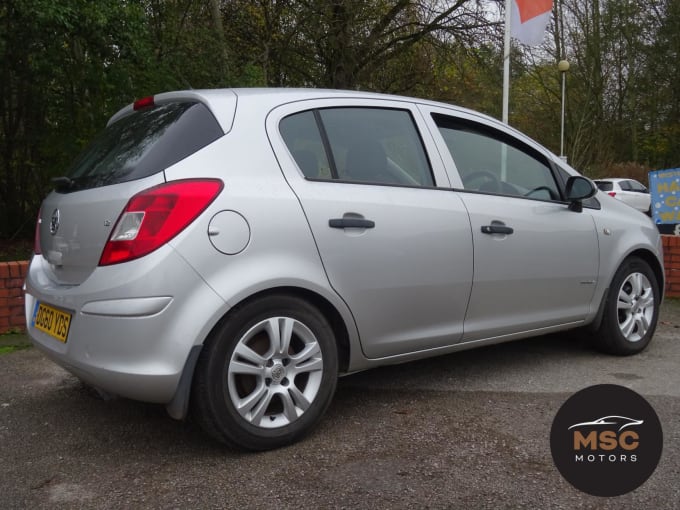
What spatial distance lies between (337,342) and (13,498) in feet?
4.82

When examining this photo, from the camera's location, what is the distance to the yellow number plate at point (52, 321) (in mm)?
2809

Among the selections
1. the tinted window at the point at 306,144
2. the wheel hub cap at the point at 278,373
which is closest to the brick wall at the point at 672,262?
the tinted window at the point at 306,144

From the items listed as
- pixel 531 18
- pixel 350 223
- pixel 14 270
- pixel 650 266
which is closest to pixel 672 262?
pixel 650 266

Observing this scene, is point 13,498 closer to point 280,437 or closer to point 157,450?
point 157,450

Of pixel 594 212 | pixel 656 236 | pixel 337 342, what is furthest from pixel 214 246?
pixel 656 236

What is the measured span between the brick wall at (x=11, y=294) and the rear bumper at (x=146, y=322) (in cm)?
267

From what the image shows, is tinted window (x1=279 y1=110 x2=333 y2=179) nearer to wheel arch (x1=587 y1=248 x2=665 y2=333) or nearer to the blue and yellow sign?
wheel arch (x1=587 y1=248 x2=665 y2=333)

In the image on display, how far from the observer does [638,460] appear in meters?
2.59

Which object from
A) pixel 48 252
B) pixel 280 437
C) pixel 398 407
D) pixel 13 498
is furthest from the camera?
pixel 398 407

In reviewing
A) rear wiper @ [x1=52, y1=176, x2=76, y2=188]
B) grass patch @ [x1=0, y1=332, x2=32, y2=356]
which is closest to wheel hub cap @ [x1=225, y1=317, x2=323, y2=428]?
rear wiper @ [x1=52, y1=176, x2=76, y2=188]

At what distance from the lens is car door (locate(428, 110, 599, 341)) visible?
11.8ft

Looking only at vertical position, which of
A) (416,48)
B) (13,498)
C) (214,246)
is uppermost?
(416,48)

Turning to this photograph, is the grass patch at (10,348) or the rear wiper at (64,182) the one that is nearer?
the rear wiper at (64,182)

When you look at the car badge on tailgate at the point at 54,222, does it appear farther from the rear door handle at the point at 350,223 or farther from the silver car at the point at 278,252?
the rear door handle at the point at 350,223
